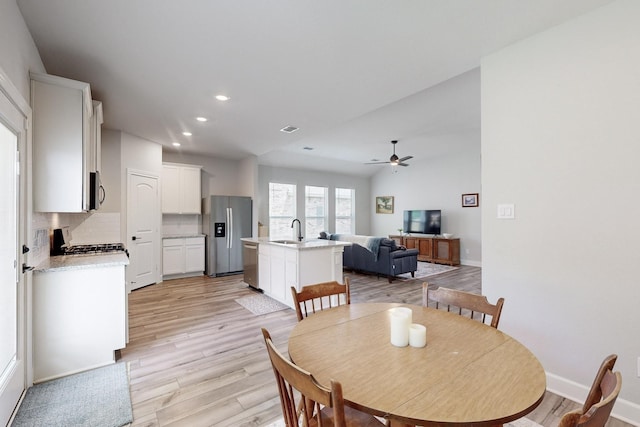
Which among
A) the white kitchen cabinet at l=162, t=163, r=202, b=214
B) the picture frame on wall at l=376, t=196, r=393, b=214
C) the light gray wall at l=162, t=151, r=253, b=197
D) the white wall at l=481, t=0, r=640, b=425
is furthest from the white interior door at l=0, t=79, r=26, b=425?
the picture frame on wall at l=376, t=196, r=393, b=214

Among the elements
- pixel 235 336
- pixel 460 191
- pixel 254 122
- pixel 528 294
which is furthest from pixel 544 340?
pixel 460 191

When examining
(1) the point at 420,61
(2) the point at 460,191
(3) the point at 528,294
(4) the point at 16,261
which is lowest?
(3) the point at 528,294

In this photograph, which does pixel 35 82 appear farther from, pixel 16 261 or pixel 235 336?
pixel 235 336

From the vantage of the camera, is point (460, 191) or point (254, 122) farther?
point (460, 191)

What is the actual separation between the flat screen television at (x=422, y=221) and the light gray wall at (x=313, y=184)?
1.69 m

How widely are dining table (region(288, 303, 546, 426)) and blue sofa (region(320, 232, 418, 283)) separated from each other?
4.15m

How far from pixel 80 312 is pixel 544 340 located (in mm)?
3670

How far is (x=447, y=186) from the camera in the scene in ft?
26.9

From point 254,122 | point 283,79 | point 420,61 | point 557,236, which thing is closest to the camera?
point 557,236

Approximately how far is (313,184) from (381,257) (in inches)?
153

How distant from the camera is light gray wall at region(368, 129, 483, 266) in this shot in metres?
7.48

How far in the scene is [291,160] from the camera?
26.4ft

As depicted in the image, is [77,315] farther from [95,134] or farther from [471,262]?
[471,262]

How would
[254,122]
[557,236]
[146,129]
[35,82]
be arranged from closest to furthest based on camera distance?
[557,236]
[35,82]
[254,122]
[146,129]
